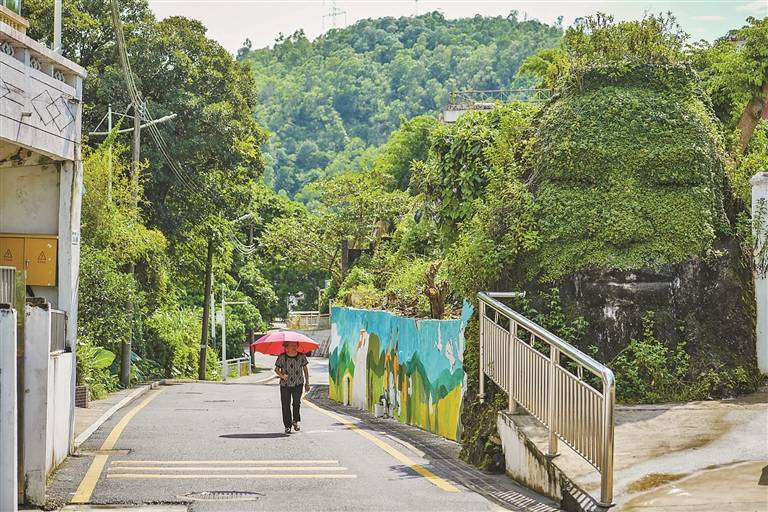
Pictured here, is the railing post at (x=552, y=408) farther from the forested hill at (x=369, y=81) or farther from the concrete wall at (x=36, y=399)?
the forested hill at (x=369, y=81)

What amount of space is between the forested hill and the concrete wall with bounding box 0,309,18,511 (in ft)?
424

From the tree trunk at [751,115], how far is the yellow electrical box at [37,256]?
12.2 meters

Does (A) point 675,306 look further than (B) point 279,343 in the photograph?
No

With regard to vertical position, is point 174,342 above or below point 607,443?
below

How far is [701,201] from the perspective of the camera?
1417cm

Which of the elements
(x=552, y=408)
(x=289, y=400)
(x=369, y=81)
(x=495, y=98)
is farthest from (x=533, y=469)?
(x=369, y=81)

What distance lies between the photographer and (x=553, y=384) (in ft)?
35.9

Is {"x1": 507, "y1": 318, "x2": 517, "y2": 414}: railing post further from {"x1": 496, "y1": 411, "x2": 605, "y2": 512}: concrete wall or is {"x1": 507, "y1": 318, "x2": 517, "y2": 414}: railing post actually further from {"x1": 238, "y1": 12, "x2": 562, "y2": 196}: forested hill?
{"x1": 238, "y1": 12, "x2": 562, "y2": 196}: forested hill

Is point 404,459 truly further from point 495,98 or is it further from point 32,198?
point 495,98

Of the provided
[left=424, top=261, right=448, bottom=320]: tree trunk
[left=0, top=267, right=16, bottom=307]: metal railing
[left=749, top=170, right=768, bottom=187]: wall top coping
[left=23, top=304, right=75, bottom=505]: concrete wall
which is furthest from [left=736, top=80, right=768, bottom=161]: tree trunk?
[left=0, top=267, right=16, bottom=307]: metal railing

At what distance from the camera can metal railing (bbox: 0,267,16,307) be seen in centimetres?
1060

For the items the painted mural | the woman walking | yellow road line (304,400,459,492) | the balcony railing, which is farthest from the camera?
the woman walking

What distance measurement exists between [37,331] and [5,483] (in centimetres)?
218

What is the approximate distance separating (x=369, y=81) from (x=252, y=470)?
15345 cm
